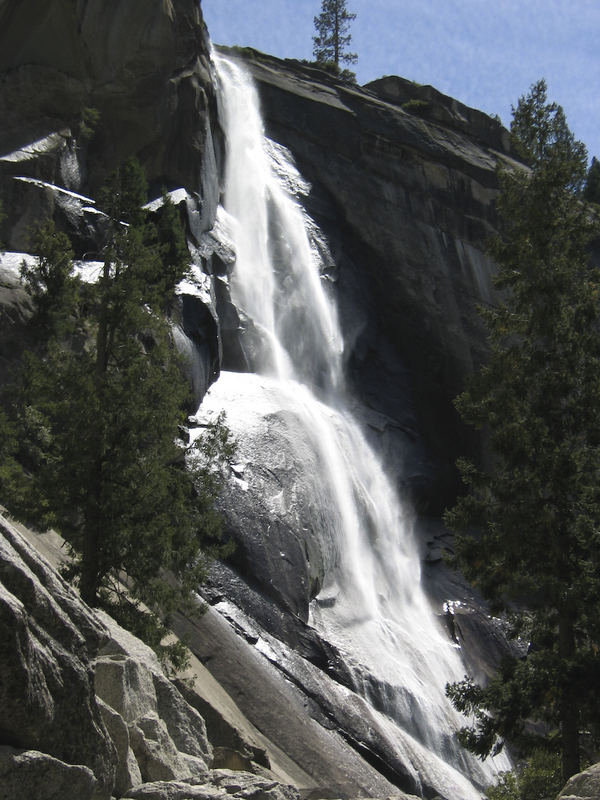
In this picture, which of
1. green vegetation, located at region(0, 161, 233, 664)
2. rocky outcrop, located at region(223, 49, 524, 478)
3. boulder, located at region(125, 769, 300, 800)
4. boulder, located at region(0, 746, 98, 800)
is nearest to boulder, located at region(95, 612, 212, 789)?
boulder, located at region(125, 769, 300, 800)

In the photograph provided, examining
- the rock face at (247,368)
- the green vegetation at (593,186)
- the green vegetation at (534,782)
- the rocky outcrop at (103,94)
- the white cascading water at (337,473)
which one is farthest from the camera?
the green vegetation at (593,186)

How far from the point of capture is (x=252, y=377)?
35938mm

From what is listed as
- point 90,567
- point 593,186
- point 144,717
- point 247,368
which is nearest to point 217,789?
point 144,717

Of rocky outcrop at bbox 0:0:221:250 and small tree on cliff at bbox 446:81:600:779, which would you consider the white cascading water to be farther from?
small tree on cliff at bbox 446:81:600:779

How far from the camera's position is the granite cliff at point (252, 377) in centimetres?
750

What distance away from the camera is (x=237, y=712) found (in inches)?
797

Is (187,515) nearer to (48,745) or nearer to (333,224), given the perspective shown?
(48,745)

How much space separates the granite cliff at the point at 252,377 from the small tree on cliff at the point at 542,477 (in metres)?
3.97

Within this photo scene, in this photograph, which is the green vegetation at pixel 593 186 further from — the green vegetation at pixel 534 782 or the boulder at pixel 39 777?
the boulder at pixel 39 777

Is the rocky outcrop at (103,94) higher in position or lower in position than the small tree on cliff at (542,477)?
higher

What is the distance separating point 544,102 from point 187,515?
11293 millimetres

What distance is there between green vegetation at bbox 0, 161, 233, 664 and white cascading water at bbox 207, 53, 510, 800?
10.1 m

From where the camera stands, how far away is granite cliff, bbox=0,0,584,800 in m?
7.50

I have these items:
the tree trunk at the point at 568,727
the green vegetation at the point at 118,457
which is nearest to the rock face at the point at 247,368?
the green vegetation at the point at 118,457
